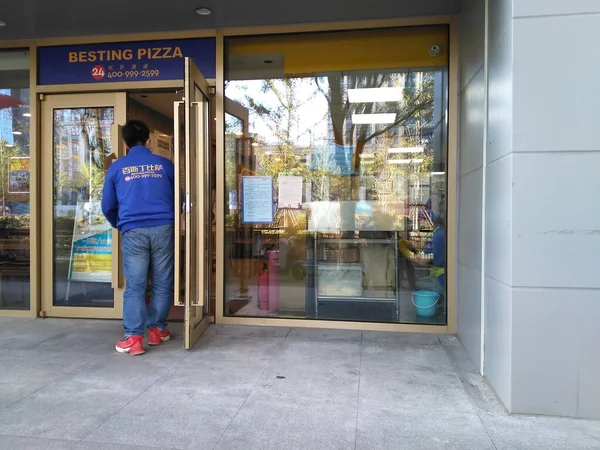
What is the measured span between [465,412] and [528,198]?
1441mm

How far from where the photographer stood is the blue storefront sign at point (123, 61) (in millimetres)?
5113

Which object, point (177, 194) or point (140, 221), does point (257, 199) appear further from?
point (140, 221)

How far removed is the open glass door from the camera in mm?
4012

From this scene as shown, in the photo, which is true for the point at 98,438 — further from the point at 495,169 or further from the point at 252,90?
the point at 252,90

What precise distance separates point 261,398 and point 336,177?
9.23 ft

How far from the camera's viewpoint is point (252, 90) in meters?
5.34

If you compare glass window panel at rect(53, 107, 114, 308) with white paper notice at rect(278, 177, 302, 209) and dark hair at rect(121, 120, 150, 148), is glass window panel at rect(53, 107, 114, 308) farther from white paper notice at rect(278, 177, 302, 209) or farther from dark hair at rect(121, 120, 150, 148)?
white paper notice at rect(278, 177, 302, 209)

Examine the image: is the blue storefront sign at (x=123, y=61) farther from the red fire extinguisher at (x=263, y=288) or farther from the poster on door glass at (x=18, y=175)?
the red fire extinguisher at (x=263, y=288)

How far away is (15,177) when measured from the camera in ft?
18.4

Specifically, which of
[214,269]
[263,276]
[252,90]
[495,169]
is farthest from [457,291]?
[252,90]

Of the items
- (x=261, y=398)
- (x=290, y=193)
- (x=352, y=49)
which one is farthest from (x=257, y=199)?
(x=261, y=398)

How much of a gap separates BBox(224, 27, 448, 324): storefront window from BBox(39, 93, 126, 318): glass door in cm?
156

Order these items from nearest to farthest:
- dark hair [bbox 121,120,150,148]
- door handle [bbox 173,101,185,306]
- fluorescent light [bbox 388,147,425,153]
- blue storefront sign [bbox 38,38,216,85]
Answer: door handle [bbox 173,101,185,306] → dark hair [bbox 121,120,150,148] → fluorescent light [bbox 388,147,425,153] → blue storefront sign [bbox 38,38,216,85]

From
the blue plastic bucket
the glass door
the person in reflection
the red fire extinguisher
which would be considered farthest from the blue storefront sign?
the blue plastic bucket
